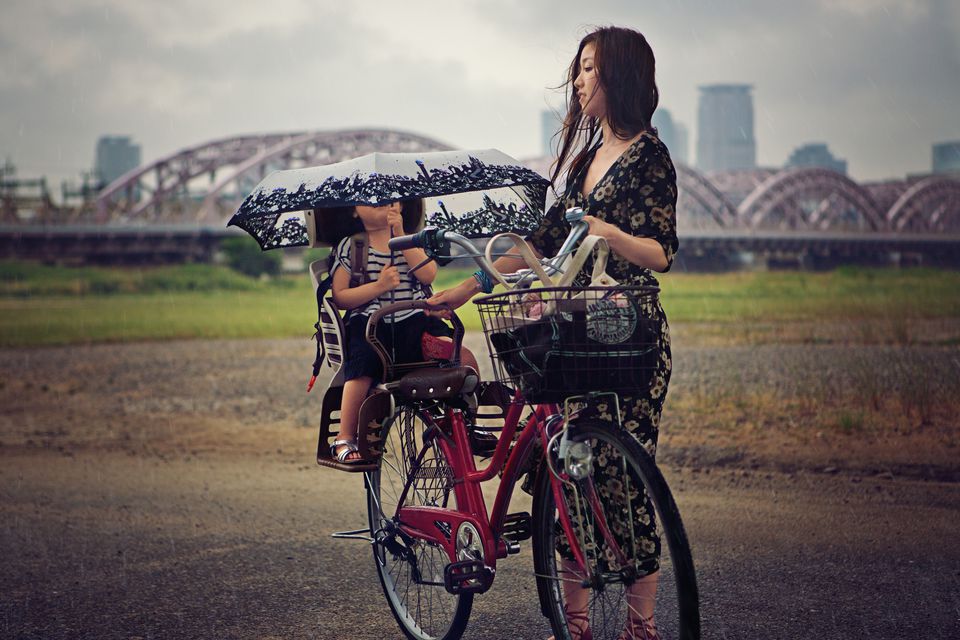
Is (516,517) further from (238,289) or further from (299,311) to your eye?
(238,289)

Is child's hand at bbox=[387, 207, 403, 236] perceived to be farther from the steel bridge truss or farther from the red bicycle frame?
the steel bridge truss

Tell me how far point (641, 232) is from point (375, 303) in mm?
1168

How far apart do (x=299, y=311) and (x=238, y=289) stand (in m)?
10.2

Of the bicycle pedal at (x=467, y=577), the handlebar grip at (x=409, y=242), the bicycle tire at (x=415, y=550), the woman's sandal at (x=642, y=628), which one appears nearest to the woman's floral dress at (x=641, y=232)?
the woman's sandal at (x=642, y=628)

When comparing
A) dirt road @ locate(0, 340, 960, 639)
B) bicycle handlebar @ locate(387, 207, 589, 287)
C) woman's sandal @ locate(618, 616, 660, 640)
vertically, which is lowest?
dirt road @ locate(0, 340, 960, 639)

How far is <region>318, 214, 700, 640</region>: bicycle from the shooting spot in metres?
2.54

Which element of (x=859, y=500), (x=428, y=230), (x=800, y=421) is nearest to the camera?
(x=428, y=230)

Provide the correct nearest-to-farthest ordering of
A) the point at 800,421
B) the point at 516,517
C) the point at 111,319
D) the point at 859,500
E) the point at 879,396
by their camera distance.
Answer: the point at 516,517 < the point at 859,500 < the point at 800,421 < the point at 879,396 < the point at 111,319

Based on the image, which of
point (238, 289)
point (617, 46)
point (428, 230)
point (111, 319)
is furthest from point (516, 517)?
point (238, 289)

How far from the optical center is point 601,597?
9.55 ft

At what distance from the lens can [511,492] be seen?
290 cm

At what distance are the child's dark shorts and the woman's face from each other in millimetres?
1026

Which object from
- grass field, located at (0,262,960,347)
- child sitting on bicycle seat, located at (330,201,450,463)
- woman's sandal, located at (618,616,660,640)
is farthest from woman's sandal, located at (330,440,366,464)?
grass field, located at (0,262,960,347)

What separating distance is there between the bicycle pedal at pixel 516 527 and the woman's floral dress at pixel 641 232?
1.09 feet
